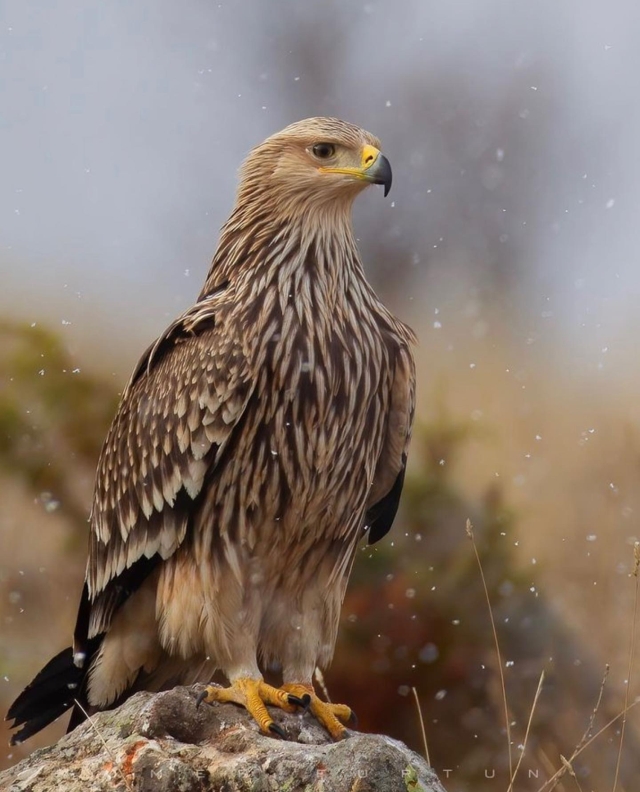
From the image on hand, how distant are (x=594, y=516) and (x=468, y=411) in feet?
3.42

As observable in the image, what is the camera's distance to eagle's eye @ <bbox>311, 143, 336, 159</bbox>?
3.95 metres

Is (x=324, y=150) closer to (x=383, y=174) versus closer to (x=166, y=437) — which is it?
(x=383, y=174)

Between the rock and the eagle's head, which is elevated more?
the eagle's head

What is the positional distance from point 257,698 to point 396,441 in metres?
0.99

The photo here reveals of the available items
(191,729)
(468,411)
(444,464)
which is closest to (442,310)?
(468,411)

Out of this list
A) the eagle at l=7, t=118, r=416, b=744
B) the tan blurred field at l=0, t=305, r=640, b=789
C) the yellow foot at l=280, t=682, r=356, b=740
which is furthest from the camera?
the tan blurred field at l=0, t=305, r=640, b=789

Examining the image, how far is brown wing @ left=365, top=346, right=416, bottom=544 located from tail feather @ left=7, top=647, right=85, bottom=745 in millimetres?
1139

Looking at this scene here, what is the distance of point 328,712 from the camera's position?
11.7 ft

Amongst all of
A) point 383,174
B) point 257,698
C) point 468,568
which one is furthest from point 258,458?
point 468,568

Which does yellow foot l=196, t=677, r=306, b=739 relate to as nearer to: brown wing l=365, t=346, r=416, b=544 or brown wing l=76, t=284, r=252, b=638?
brown wing l=76, t=284, r=252, b=638

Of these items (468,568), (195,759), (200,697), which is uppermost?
(468,568)

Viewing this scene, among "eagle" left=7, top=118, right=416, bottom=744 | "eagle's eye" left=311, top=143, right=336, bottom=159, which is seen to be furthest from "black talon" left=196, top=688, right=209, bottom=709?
"eagle's eye" left=311, top=143, right=336, bottom=159

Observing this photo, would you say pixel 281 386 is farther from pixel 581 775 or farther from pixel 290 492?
pixel 581 775

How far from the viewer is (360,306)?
3879 millimetres
